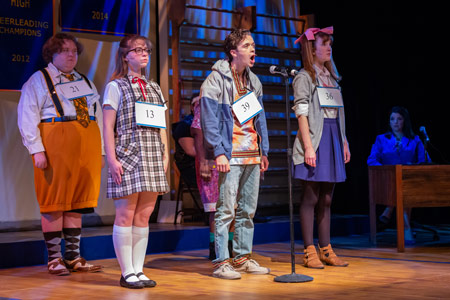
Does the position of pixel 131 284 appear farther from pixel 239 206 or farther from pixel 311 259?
pixel 311 259

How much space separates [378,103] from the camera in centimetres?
698

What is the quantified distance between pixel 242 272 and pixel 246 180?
0.56m

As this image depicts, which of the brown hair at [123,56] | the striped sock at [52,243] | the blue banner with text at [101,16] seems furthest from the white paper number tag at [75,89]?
the blue banner with text at [101,16]

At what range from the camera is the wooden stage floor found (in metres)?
3.38

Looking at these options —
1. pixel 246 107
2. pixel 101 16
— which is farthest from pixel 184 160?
pixel 246 107

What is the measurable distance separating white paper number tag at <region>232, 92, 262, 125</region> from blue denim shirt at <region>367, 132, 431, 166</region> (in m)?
2.36

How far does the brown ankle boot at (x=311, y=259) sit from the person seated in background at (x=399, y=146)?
1.88 m

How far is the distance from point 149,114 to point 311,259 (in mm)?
1432

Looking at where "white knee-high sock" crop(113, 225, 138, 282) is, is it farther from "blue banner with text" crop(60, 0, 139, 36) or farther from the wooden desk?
"blue banner with text" crop(60, 0, 139, 36)

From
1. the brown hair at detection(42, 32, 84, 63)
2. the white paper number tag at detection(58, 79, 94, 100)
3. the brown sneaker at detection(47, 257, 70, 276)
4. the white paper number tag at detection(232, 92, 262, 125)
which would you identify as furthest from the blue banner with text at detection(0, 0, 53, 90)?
the white paper number tag at detection(232, 92, 262, 125)

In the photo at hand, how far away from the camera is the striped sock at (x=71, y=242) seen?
4.37m

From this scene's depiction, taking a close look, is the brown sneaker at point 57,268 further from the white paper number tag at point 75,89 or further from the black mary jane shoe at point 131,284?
the white paper number tag at point 75,89

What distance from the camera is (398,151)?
606cm

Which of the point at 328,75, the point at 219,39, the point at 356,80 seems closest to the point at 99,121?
the point at 328,75
